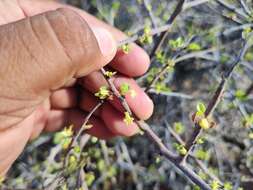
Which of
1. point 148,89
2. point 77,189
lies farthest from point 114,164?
point 77,189

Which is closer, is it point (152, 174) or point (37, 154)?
point (152, 174)

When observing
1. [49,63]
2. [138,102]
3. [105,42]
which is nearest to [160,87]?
[138,102]

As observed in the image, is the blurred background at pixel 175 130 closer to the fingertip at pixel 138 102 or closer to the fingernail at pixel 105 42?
the fingertip at pixel 138 102

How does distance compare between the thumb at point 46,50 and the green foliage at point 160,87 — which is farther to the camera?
the green foliage at point 160,87

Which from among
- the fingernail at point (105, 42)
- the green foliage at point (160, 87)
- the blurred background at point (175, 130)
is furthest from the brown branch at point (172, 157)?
the blurred background at point (175, 130)

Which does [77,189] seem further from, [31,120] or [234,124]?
[234,124]

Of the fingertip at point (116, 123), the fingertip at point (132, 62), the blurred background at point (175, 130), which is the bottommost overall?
the blurred background at point (175, 130)

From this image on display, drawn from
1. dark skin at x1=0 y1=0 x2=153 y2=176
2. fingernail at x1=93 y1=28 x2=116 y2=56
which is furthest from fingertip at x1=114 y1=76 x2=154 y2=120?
fingernail at x1=93 y1=28 x2=116 y2=56
